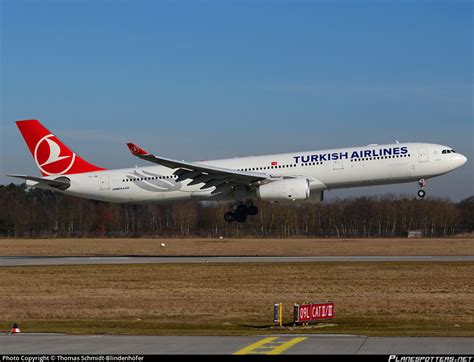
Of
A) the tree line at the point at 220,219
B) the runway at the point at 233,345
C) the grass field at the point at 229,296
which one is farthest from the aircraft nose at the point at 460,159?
the tree line at the point at 220,219

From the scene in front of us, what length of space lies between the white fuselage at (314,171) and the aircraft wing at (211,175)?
3.37 ft

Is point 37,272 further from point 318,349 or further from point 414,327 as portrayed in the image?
point 318,349

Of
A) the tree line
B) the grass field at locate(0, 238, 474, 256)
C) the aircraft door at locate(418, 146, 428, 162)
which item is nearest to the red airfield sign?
the aircraft door at locate(418, 146, 428, 162)

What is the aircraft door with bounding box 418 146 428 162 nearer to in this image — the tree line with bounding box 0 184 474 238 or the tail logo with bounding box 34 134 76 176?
the tail logo with bounding box 34 134 76 176

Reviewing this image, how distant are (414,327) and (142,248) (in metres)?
49.8

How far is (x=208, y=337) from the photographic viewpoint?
1897 centimetres

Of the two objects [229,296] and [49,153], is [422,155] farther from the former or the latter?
[49,153]

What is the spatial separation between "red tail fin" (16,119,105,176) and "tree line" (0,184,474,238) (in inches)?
1318

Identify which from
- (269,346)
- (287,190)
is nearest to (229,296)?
(287,190)

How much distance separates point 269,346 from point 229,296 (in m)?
17.9

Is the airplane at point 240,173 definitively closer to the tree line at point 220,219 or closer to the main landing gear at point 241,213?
the main landing gear at point 241,213

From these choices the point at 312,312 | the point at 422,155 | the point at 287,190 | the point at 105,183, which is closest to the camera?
the point at 312,312

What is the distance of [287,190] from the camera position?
50.4m

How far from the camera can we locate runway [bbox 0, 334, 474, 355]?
53.1 feet
